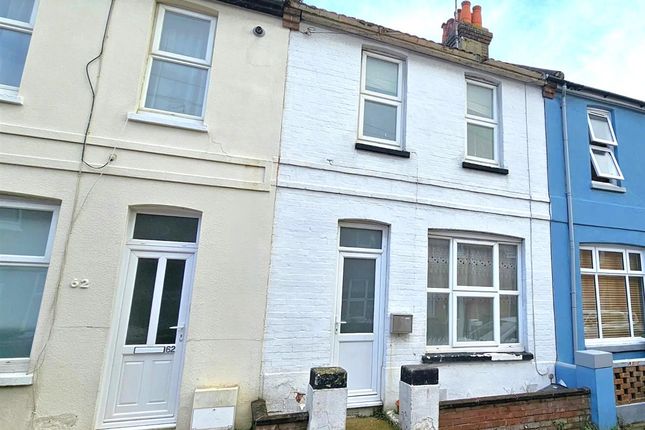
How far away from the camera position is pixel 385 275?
5.45m

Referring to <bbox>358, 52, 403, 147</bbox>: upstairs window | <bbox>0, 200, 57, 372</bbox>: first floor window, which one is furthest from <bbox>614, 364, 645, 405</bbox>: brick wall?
<bbox>0, 200, 57, 372</bbox>: first floor window

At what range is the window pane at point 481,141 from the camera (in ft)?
21.1

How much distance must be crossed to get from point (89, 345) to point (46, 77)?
3355mm

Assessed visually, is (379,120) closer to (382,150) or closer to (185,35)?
(382,150)

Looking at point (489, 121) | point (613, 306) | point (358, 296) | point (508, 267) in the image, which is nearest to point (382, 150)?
point (358, 296)

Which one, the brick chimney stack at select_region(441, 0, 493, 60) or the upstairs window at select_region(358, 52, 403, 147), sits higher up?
the brick chimney stack at select_region(441, 0, 493, 60)

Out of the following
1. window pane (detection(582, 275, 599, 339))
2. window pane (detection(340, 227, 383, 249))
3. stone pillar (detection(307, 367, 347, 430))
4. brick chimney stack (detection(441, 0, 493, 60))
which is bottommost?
stone pillar (detection(307, 367, 347, 430))

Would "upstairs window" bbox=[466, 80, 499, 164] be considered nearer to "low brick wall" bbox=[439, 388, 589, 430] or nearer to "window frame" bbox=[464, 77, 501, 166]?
"window frame" bbox=[464, 77, 501, 166]

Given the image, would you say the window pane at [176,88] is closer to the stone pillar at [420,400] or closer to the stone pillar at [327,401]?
the stone pillar at [327,401]

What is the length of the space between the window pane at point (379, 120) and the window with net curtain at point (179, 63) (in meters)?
2.57

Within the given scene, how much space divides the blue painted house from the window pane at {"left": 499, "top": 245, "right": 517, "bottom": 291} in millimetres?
732

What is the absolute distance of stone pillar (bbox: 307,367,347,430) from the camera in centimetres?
383

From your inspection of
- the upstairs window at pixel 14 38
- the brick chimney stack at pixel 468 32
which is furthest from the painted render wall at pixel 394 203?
the upstairs window at pixel 14 38

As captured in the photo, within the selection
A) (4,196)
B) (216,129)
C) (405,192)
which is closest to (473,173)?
(405,192)
